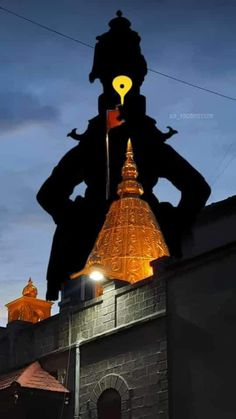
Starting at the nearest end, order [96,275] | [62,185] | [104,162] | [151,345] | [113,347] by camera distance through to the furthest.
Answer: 1. [151,345]
2. [113,347]
3. [96,275]
4. [62,185]
5. [104,162]

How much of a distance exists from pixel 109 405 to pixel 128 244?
222 inches

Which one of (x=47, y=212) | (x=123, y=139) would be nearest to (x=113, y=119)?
(x=123, y=139)

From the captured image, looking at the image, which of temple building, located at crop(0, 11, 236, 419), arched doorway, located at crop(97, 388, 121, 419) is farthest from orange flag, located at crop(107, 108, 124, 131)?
arched doorway, located at crop(97, 388, 121, 419)

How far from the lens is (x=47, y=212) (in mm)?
31297

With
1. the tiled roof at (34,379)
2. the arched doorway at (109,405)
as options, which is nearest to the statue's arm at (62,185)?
the tiled roof at (34,379)

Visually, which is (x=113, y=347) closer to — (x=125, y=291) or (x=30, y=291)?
(x=125, y=291)

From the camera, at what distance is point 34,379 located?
72.0 ft

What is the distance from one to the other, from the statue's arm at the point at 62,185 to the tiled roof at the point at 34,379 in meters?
9.26

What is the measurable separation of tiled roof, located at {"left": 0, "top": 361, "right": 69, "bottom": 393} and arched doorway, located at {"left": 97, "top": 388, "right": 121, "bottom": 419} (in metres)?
1.30

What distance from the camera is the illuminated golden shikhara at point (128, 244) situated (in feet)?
78.5

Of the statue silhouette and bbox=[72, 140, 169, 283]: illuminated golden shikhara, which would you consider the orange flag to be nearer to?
→ the statue silhouette

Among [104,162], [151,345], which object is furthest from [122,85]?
[151,345]

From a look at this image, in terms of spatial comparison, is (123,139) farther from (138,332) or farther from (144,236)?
(138,332)

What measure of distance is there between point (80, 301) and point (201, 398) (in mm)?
6021
